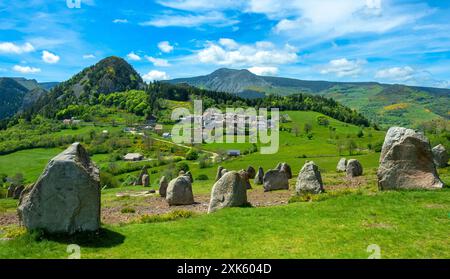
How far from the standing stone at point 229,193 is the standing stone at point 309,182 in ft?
26.7

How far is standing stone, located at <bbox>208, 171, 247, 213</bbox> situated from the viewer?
26.0 m

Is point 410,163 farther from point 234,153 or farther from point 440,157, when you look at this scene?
point 234,153

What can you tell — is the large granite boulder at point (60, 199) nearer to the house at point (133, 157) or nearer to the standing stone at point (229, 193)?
the standing stone at point (229, 193)

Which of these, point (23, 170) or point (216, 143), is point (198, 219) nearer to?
point (23, 170)

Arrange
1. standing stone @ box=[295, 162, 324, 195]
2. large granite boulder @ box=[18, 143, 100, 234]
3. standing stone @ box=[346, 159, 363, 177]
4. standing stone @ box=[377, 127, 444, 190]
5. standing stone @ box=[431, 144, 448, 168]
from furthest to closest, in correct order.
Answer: standing stone @ box=[431, 144, 448, 168] < standing stone @ box=[346, 159, 363, 177] < standing stone @ box=[295, 162, 324, 195] < standing stone @ box=[377, 127, 444, 190] < large granite boulder @ box=[18, 143, 100, 234]

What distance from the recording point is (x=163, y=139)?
194m

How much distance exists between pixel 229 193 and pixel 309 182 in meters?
9.33

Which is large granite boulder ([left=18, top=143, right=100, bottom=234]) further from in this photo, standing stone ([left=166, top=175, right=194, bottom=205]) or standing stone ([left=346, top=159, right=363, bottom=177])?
standing stone ([left=346, top=159, right=363, bottom=177])

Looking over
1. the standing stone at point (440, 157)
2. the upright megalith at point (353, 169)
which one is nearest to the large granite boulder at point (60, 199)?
the upright megalith at point (353, 169)

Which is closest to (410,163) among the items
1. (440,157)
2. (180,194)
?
(180,194)

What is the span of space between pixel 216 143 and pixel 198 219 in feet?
A: 471

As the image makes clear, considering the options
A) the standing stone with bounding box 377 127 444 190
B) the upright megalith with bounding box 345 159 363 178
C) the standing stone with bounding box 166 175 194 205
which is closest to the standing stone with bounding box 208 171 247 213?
the standing stone with bounding box 166 175 194 205

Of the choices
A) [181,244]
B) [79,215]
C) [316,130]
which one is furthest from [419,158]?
[316,130]

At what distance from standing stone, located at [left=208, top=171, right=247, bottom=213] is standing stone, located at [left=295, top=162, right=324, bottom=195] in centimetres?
815
